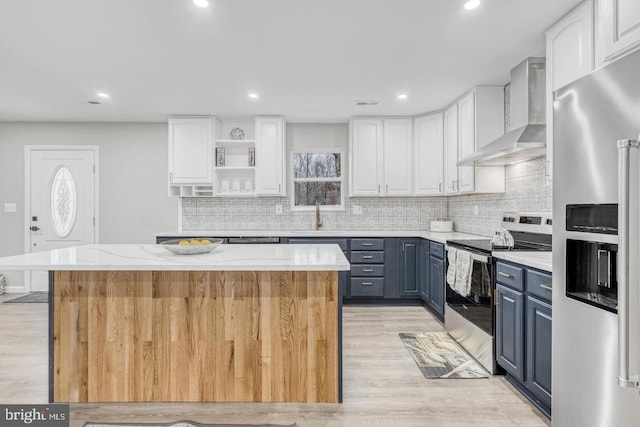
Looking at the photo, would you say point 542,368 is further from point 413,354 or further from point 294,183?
point 294,183

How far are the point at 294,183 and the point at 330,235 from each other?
113cm

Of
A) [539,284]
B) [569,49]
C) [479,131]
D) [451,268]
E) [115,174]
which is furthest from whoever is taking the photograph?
[115,174]

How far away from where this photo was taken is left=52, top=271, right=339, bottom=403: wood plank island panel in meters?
2.35

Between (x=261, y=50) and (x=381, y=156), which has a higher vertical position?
(x=261, y=50)

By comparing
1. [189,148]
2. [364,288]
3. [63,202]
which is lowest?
[364,288]

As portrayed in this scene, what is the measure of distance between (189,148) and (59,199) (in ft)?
7.03

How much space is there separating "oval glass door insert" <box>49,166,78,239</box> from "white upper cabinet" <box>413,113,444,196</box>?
477cm

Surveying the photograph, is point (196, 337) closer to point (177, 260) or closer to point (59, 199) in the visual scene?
point (177, 260)

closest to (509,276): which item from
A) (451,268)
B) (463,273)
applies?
(463,273)

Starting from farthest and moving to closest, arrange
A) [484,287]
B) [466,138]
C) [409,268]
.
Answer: [409,268] < [466,138] < [484,287]

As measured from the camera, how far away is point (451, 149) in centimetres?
455

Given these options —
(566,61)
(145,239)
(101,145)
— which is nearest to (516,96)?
(566,61)

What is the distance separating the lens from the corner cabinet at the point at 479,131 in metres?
3.91

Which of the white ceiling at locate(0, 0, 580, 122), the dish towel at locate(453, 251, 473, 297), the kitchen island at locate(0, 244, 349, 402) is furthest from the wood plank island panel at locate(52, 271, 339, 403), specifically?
the white ceiling at locate(0, 0, 580, 122)
